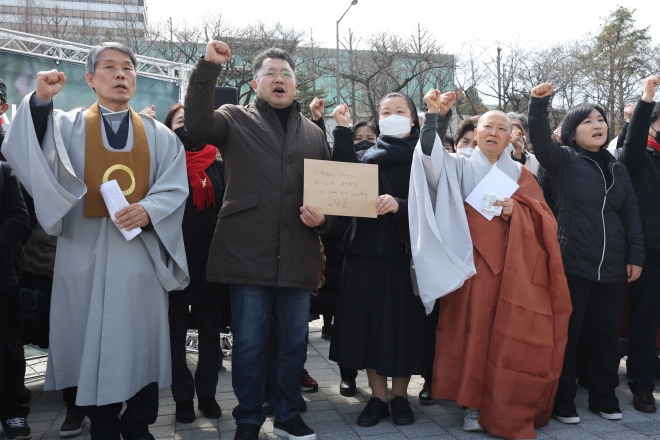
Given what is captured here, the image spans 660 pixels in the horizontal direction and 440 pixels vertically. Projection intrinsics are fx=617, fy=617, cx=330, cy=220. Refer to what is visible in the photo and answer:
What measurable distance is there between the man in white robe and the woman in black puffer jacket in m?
2.26

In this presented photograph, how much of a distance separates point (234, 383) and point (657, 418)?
101 inches

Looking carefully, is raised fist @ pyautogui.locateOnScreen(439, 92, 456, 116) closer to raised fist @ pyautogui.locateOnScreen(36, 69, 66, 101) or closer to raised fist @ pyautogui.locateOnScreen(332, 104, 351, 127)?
raised fist @ pyautogui.locateOnScreen(332, 104, 351, 127)

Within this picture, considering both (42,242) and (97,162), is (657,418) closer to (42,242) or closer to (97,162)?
(97,162)

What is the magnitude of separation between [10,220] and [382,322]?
2136 millimetres

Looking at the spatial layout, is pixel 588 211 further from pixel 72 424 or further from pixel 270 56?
pixel 72 424

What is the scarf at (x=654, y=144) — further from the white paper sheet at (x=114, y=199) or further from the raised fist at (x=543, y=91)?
the white paper sheet at (x=114, y=199)

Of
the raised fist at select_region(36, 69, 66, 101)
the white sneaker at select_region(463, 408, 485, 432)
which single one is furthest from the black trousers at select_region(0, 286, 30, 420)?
the white sneaker at select_region(463, 408, 485, 432)

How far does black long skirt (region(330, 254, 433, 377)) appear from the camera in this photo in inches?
141

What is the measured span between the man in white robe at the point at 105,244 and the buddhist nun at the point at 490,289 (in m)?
1.39

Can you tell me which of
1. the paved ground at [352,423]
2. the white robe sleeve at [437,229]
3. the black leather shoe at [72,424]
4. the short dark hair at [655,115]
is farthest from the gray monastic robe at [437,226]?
the black leather shoe at [72,424]

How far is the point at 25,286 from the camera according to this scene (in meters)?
4.08

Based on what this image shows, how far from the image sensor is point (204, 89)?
2.99m

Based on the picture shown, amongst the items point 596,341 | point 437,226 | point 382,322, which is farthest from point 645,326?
point 382,322

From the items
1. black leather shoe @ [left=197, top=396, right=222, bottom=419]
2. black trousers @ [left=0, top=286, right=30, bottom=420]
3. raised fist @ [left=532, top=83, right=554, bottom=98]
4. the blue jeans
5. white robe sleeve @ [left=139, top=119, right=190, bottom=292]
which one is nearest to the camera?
white robe sleeve @ [left=139, top=119, right=190, bottom=292]
